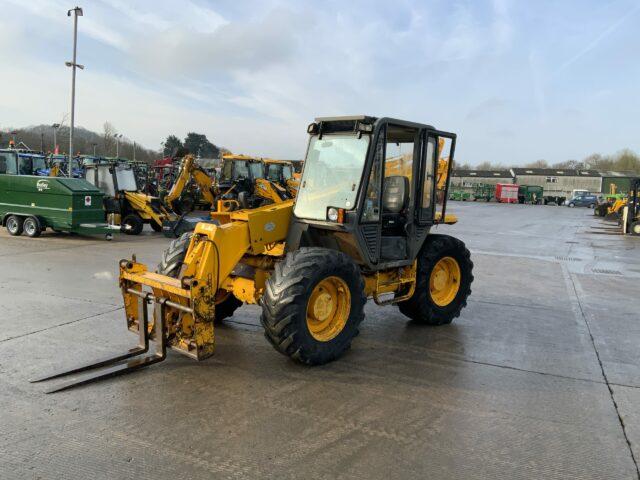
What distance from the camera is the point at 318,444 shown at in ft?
11.8

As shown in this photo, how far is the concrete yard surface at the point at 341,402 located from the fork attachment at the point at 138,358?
3.4 inches

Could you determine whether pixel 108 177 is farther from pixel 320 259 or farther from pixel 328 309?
pixel 320 259

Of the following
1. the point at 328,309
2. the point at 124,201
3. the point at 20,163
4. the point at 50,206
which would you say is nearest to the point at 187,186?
the point at 124,201

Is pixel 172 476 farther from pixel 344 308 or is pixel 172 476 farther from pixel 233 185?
pixel 233 185

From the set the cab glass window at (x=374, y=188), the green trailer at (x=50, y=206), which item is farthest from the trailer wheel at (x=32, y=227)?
the cab glass window at (x=374, y=188)

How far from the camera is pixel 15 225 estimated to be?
45.7 feet

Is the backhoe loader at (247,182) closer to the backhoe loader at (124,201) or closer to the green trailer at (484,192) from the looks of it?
the backhoe loader at (124,201)

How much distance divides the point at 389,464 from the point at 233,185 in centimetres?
Result: 1489

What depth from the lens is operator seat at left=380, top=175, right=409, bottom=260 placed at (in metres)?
5.97

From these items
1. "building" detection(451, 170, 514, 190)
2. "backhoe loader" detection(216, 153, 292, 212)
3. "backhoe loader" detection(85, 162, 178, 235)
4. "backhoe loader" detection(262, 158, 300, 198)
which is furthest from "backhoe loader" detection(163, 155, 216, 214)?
"building" detection(451, 170, 514, 190)

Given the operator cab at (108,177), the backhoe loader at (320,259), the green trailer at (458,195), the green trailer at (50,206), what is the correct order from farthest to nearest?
the green trailer at (458,195) < the operator cab at (108,177) < the green trailer at (50,206) < the backhoe loader at (320,259)

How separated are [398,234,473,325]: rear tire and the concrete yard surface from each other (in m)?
0.20

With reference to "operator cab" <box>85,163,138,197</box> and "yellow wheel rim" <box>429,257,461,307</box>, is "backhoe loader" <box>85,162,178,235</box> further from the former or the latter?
"yellow wheel rim" <box>429,257,461,307</box>

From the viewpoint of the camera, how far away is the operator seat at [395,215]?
5973 millimetres
